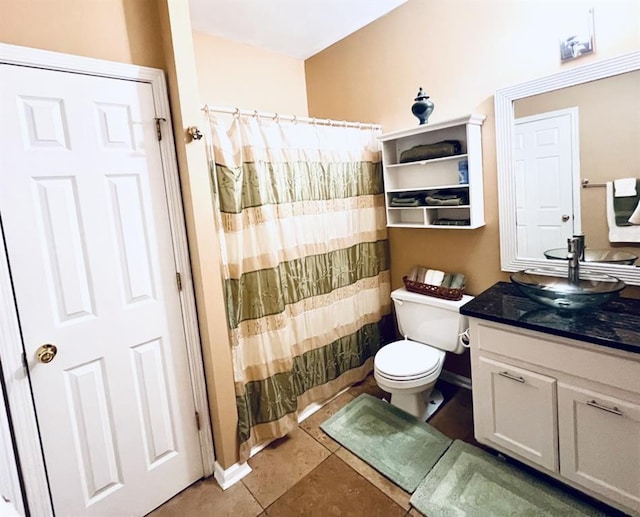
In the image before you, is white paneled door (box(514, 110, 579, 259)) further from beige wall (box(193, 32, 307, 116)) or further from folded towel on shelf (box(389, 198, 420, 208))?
beige wall (box(193, 32, 307, 116))

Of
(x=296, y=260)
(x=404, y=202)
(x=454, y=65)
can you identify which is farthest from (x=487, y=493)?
(x=454, y=65)

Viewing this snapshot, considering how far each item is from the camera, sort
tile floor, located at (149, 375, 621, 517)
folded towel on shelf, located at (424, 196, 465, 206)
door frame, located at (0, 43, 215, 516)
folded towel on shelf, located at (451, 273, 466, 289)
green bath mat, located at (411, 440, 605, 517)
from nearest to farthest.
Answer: door frame, located at (0, 43, 215, 516), green bath mat, located at (411, 440, 605, 517), tile floor, located at (149, 375, 621, 517), folded towel on shelf, located at (424, 196, 465, 206), folded towel on shelf, located at (451, 273, 466, 289)

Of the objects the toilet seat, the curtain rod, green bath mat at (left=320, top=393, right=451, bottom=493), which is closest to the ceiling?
the curtain rod

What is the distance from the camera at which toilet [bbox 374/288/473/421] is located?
1.98m

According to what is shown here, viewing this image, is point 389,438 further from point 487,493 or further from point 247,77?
point 247,77

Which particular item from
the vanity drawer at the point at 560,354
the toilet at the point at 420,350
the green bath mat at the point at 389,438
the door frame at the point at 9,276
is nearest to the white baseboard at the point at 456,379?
the toilet at the point at 420,350

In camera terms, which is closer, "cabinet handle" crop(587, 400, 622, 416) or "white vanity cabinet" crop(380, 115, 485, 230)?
"cabinet handle" crop(587, 400, 622, 416)

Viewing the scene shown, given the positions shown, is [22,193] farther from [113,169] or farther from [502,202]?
[502,202]

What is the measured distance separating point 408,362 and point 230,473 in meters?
1.13

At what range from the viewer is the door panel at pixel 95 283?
130 cm

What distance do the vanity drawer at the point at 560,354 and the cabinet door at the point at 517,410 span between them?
0.26ft

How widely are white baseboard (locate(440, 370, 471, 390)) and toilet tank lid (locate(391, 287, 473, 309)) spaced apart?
0.63 m

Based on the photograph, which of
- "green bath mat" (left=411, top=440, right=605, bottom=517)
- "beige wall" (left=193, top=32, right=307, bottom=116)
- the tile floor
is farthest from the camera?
"beige wall" (left=193, top=32, right=307, bottom=116)

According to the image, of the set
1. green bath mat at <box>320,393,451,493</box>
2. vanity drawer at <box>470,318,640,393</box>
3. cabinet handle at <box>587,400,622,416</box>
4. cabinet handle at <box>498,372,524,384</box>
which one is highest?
vanity drawer at <box>470,318,640,393</box>
